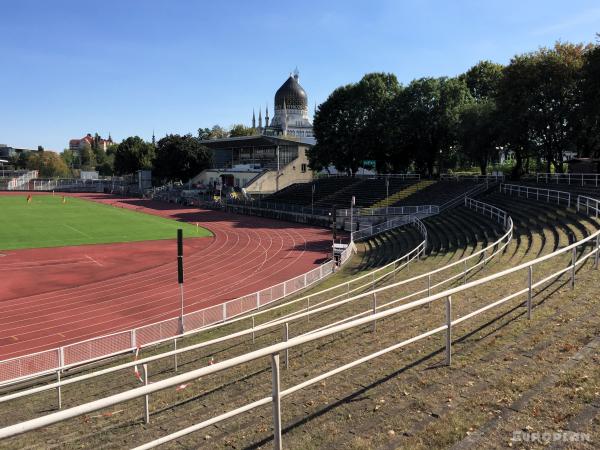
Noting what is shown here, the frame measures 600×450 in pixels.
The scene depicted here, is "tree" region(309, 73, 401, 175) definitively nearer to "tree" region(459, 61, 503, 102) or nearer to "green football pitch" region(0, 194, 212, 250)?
"tree" region(459, 61, 503, 102)

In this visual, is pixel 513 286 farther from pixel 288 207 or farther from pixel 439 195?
pixel 288 207

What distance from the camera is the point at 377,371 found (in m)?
6.84

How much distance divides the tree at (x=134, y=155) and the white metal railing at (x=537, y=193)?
3814 inches

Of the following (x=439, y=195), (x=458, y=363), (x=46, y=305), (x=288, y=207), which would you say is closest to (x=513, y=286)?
(x=458, y=363)

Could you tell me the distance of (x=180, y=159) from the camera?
4050 inches

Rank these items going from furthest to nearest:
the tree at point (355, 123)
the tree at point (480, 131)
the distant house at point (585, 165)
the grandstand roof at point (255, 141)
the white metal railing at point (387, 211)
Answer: the grandstand roof at point (255, 141) → the tree at point (355, 123) → the tree at point (480, 131) → the white metal railing at point (387, 211) → the distant house at point (585, 165)

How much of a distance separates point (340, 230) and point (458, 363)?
146 ft

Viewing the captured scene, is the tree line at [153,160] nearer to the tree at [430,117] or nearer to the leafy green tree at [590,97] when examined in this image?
the tree at [430,117]

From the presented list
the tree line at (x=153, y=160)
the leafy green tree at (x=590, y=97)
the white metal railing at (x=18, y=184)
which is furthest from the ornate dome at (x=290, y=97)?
the leafy green tree at (x=590, y=97)

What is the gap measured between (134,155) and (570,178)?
10518cm

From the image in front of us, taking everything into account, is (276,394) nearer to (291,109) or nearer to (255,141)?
(255,141)

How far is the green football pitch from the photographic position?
45.6 metres

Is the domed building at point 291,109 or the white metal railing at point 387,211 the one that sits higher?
the domed building at point 291,109

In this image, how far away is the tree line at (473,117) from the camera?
46.0 meters
